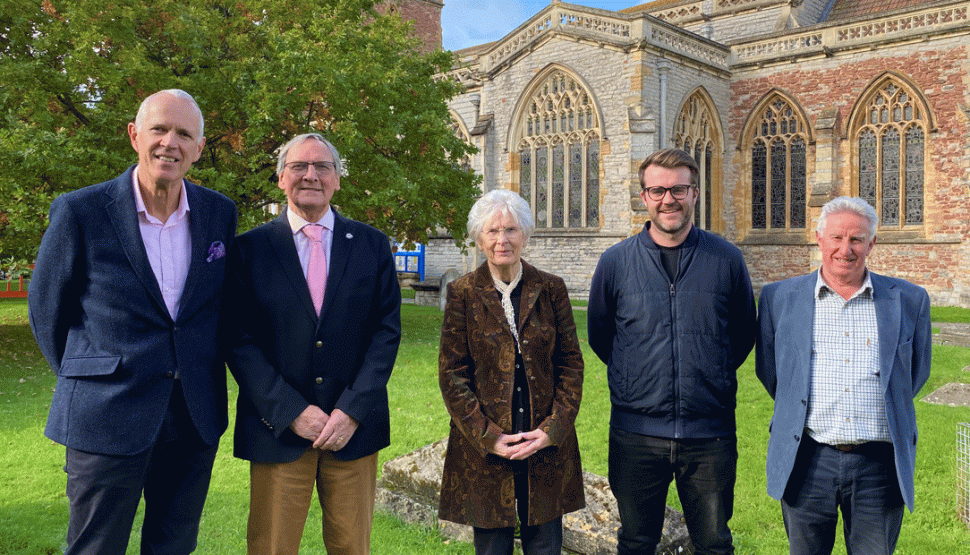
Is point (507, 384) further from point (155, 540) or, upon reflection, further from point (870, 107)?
point (870, 107)

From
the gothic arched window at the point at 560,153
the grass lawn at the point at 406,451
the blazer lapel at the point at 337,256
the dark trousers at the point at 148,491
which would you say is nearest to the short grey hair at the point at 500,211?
the blazer lapel at the point at 337,256

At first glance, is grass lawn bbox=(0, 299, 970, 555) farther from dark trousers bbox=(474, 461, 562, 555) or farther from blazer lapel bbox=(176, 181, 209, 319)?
blazer lapel bbox=(176, 181, 209, 319)

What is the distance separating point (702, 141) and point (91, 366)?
70.8 ft

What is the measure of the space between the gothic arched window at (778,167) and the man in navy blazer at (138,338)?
71.7ft

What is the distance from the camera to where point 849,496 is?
270 centimetres

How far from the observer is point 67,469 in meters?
2.47

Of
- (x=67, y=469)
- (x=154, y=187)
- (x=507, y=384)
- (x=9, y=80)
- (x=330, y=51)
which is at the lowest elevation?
(x=67, y=469)

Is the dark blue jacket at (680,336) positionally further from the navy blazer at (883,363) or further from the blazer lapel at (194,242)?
the blazer lapel at (194,242)

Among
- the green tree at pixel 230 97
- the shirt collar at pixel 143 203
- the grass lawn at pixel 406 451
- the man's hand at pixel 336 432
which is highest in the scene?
the green tree at pixel 230 97

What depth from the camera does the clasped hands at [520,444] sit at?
278cm

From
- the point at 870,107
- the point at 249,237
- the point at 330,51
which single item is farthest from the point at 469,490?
the point at 870,107

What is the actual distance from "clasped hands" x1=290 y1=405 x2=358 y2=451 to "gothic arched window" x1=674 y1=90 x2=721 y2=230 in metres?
19.2

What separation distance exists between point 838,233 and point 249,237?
2356 mm

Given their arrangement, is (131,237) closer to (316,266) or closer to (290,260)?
(290,260)
